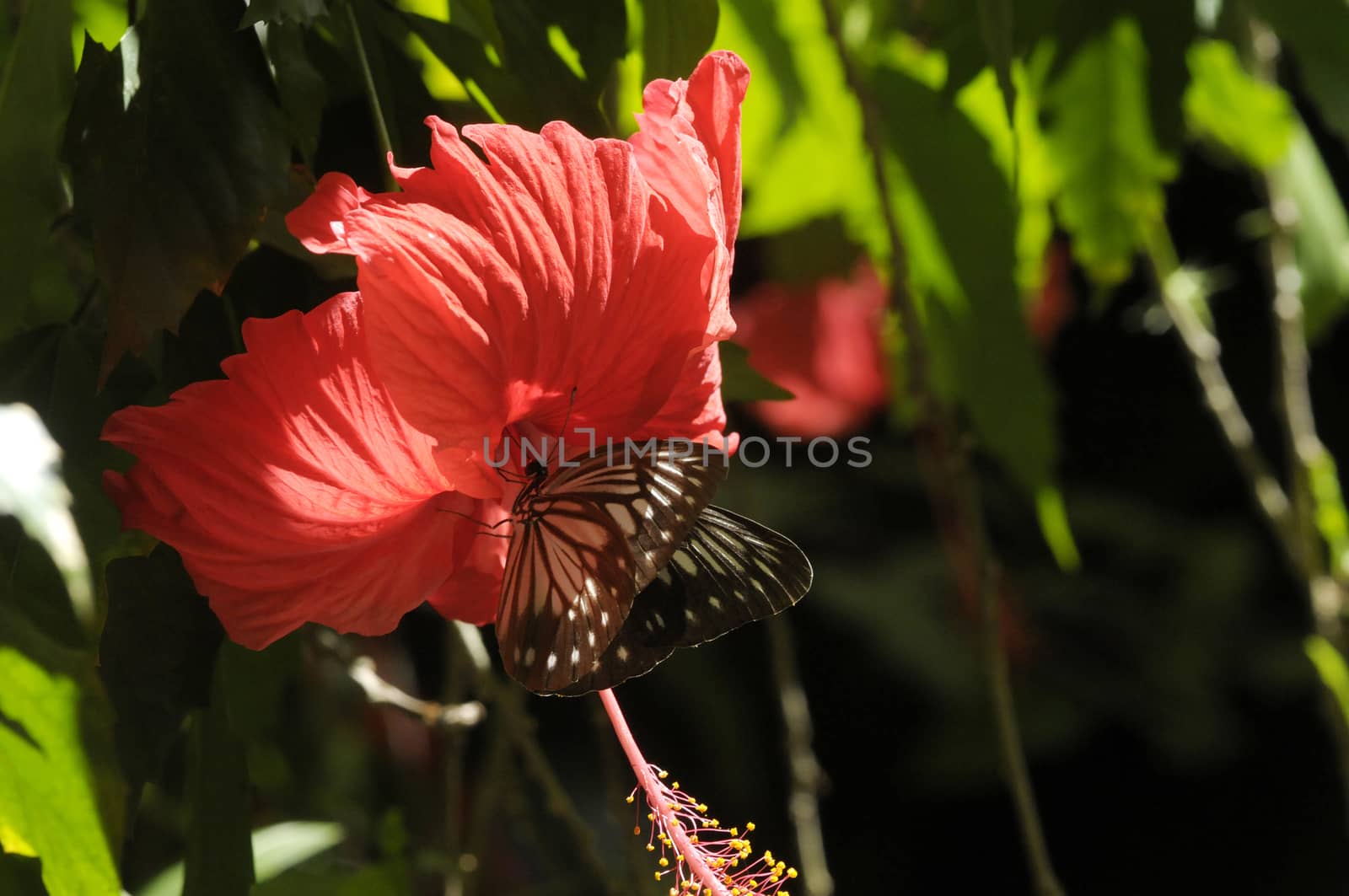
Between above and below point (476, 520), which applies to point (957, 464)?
below

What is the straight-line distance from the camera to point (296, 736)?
1371 mm

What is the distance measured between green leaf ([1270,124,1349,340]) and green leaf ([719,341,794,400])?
833 mm

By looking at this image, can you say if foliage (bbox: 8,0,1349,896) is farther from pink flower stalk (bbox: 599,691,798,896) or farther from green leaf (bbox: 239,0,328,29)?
pink flower stalk (bbox: 599,691,798,896)

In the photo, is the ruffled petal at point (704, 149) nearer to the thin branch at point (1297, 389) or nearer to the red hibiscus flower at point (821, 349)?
the thin branch at point (1297, 389)

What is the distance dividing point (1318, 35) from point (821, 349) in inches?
41.2

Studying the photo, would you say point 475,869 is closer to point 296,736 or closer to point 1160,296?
point 296,736

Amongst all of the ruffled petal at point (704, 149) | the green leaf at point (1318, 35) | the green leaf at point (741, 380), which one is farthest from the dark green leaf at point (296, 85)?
the green leaf at point (1318, 35)

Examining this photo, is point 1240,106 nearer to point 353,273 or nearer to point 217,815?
point 353,273

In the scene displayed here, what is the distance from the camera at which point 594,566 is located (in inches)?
→ 20.5

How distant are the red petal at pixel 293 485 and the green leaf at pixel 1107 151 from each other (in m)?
0.66

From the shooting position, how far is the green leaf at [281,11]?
48cm

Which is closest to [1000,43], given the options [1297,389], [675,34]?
[675,34]

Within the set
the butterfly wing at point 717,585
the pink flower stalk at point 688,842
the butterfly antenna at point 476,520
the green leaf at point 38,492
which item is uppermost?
the green leaf at point 38,492

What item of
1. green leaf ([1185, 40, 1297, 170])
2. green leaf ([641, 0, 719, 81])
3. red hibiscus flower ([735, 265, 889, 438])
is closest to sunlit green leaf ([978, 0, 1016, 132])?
green leaf ([641, 0, 719, 81])
